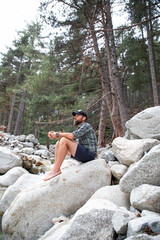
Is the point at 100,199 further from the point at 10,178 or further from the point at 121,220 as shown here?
the point at 10,178

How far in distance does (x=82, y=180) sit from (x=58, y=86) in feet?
23.6

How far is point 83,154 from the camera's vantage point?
12.3 ft

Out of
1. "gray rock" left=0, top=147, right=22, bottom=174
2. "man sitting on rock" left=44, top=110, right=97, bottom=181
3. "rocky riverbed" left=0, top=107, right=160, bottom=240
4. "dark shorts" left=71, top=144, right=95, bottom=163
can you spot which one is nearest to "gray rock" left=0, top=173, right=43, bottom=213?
"rocky riverbed" left=0, top=107, right=160, bottom=240

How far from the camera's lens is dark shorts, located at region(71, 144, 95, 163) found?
3661mm

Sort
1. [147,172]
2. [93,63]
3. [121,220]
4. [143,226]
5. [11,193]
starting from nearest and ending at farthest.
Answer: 1. [143,226]
2. [121,220]
3. [147,172]
4. [11,193]
5. [93,63]

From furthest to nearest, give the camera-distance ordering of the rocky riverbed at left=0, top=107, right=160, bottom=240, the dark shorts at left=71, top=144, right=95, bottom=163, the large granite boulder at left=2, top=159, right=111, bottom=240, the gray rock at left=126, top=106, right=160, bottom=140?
the gray rock at left=126, top=106, right=160, bottom=140
the dark shorts at left=71, top=144, right=95, bottom=163
the large granite boulder at left=2, top=159, right=111, bottom=240
the rocky riverbed at left=0, top=107, right=160, bottom=240

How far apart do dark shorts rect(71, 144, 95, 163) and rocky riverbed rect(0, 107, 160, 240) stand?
0.13 m

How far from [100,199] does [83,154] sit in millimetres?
1209

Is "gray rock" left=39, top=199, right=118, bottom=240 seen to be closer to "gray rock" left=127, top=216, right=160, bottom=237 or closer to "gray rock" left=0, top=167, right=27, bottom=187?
"gray rock" left=127, top=216, right=160, bottom=237

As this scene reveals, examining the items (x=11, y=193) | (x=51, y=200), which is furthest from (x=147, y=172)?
(x=11, y=193)

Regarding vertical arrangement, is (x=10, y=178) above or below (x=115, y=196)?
below

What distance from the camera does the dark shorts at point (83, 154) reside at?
12.0 feet

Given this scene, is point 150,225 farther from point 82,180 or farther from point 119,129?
point 119,129

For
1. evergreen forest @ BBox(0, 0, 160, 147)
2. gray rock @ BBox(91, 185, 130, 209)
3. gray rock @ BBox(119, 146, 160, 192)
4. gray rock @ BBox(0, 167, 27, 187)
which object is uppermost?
evergreen forest @ BBox(0, 0, 160, 147)
